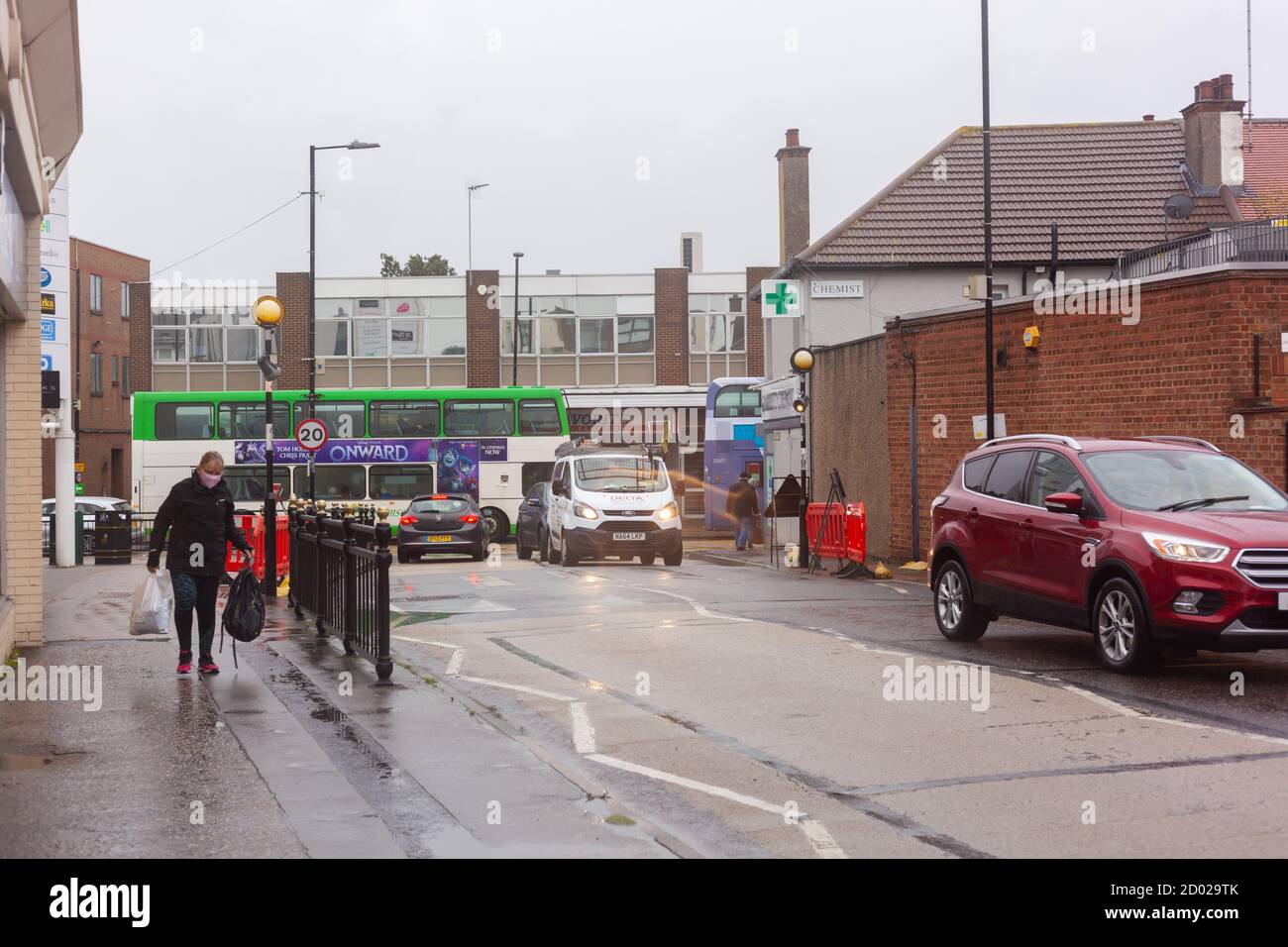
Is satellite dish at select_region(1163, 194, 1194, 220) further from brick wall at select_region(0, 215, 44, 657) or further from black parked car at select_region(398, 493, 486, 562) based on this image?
brick wall at select_region(0, 215, 44, 657)

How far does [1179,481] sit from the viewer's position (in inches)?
456

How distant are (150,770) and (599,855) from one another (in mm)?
2982

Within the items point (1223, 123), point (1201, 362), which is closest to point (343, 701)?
point (1201, 362)

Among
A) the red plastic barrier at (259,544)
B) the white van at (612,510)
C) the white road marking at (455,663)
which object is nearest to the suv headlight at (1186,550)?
the white road marking at (455,663)

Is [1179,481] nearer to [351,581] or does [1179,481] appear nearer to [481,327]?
[351,581]

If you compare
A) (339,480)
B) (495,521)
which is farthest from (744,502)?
(339,480)

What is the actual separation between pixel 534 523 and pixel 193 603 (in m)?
18.3

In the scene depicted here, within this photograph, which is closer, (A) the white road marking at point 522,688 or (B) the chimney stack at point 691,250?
(A) the white road marking at point 522,688

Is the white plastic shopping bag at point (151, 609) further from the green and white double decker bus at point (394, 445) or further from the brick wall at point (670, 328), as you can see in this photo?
the brick wall at point (670, 328)

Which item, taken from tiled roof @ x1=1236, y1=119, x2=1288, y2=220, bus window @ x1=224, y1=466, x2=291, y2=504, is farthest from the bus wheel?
tiled roof @ x1=1236, y1=119, x2=1288, y2=220

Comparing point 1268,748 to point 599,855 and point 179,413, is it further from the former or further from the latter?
point 179,413

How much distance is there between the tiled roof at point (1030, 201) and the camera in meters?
34.1

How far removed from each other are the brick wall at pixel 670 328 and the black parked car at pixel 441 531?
27.1 m
